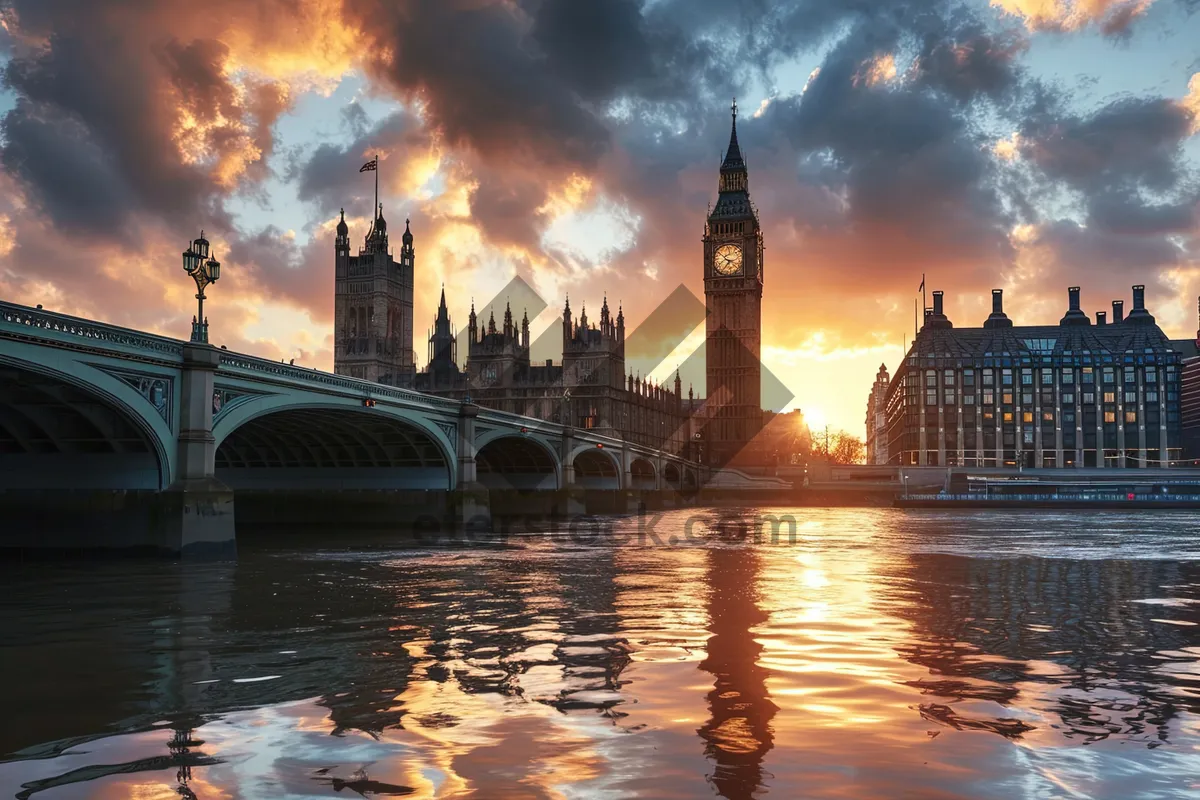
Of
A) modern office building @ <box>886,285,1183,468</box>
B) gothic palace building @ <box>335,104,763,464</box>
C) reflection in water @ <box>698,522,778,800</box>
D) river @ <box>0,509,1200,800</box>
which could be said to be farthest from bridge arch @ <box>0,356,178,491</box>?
modern office building @ <box>886,285,1183,468</box>

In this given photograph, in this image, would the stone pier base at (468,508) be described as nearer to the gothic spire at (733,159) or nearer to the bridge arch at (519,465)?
the bridge arch at (519,465)

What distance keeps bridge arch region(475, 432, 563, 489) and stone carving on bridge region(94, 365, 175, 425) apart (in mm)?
35692

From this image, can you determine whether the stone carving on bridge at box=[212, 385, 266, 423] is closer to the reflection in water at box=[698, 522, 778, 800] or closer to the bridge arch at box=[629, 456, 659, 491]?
the reflection in water at box=[698, 522, 778, 800]

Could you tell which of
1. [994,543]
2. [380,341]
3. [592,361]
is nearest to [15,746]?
[994,543]

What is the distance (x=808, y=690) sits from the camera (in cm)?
994

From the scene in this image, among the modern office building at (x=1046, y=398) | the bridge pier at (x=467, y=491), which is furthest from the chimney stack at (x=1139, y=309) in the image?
the bridge pier at (x=467, y=491)

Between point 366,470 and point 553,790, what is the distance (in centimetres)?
4982

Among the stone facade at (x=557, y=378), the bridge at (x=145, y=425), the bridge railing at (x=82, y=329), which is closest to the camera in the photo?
the bridge railing at (x=82, y=329)

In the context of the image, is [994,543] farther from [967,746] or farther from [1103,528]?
[967,746]

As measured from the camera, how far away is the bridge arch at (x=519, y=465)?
67.8 m

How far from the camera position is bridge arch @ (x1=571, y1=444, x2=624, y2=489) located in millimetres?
83844

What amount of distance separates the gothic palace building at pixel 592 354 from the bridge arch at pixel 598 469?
101 ft

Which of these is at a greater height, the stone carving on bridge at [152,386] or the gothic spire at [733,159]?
the gothic spire at [733,159]

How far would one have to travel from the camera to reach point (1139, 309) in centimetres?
16200
